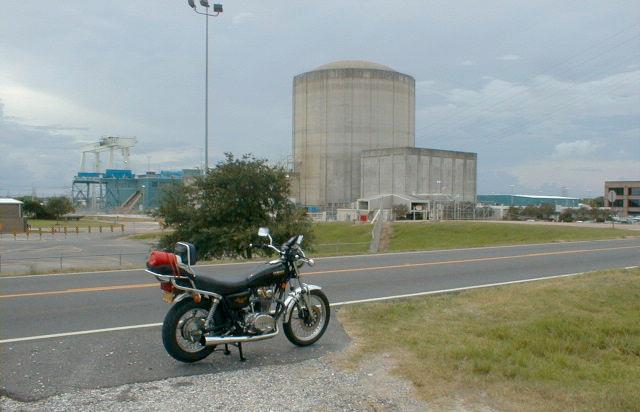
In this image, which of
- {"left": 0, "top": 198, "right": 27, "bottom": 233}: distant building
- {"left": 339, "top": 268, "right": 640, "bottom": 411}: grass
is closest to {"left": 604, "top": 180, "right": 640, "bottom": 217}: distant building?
{"left": 0, "top": 198, "right": 27, "bottom": 233}: distant building

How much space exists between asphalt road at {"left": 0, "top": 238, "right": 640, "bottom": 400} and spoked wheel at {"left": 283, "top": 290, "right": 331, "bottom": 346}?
0.42ft

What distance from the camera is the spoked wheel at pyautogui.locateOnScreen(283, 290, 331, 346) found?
24.9ft

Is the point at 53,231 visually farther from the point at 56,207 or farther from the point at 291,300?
the point at 291,300

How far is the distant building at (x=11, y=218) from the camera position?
7075 centimetres

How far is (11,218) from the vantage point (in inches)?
2852

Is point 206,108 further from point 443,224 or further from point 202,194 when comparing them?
point 443,224

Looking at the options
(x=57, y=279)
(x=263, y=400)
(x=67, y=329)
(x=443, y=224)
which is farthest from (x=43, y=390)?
(x=443, y=224)

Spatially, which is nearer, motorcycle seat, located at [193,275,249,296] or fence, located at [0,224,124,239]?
motorcycle seat, located at [193,275,249,296]

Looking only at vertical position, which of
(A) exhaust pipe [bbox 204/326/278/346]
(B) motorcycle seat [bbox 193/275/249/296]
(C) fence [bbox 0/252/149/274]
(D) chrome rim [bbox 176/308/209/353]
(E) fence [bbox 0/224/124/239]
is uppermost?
(B) motorcycle seat [bbox 193/275/249/296]

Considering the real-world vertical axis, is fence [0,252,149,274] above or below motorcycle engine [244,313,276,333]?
below

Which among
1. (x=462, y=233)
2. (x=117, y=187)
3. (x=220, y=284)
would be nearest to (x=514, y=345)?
(x=220, y=284)

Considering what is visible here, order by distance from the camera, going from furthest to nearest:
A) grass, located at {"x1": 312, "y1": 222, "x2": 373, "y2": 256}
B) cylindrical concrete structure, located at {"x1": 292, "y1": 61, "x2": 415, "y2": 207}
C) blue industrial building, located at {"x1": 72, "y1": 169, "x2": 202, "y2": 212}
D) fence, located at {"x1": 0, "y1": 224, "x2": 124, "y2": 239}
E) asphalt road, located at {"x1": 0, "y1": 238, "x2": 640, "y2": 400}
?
blue industrial building, located at {"x1": 72, "y1": 169, "x2": 202, "y2": 212} < cylindrical concrete structure, located at {"x1": 292, "y1": 61, "x2": 415, "y2": 207} < fence, located at {"x1": 0, "y1": 224, "x2": 124, "y2": 239} < grass, located at {"x1": 312, "y1": 222, "x2": 373, "y2": 256} < asphalt road, located at {"x1": 0, "y1": 238, "x2": 640, "y2": 400}

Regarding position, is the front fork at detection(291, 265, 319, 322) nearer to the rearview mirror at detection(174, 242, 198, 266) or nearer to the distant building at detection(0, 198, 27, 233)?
the rearview mirror at detection(174, 242, 198, 266)

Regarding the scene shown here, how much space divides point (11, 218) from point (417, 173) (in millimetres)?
59245
